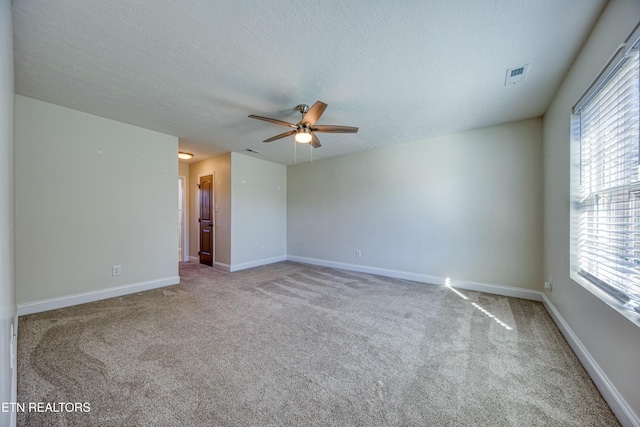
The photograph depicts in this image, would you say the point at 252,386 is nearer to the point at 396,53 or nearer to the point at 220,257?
the point at 396,53

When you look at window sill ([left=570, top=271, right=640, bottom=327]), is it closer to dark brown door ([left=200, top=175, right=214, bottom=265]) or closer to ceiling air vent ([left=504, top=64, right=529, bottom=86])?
ceiling air vent ([left=504, top=64, right=529, bottom=86])

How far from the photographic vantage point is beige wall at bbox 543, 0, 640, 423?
141 cm

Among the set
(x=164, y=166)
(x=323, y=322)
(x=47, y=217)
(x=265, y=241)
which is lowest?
(x=323, y=322)

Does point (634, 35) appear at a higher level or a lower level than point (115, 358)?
higher

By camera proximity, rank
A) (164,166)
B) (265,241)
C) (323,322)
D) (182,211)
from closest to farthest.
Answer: (323,322) < (164,166) < (265,241) < (182,211)

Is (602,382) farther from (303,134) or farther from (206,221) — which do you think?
(206,221)

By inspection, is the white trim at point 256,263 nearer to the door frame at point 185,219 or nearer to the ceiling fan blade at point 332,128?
the door frame at point 185,219

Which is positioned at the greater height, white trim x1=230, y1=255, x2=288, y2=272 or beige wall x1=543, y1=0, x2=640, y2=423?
beige wall x1=543, y1=0, x2=640, y2=423

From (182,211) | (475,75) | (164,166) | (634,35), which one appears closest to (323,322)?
(475,75)

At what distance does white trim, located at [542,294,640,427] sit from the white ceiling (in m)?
2.41

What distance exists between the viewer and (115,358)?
2.01 m

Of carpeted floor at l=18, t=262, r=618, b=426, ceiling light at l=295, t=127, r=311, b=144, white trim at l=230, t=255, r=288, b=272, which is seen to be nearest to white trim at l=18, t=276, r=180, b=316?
carpeted floor at l=18, t=262, r=618, b=426

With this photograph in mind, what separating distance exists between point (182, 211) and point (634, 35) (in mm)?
7253

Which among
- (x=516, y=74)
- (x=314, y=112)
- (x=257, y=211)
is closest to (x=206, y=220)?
(x=257, y=211)
